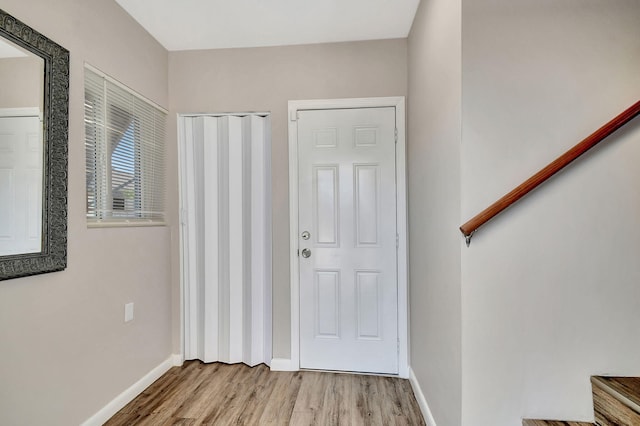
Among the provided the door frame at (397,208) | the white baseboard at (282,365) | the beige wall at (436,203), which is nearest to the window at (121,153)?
the door frame at (397,208)

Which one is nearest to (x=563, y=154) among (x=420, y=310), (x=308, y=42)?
(x=420, y=310)

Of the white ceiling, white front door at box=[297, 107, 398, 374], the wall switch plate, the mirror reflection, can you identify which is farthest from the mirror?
white front door at box=[297, 107, 398, 374]

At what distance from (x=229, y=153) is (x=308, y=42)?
1.07 meters

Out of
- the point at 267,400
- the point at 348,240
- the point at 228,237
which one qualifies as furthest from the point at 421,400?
the point at 228,237

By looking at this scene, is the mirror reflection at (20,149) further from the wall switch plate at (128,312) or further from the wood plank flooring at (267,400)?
the wood plank flooring at (267,400)

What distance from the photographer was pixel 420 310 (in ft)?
6.66

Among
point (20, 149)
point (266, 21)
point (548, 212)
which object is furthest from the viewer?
point (266, 21)

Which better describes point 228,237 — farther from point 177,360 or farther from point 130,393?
point 130,393

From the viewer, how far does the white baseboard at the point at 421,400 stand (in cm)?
173

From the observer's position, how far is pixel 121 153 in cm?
205

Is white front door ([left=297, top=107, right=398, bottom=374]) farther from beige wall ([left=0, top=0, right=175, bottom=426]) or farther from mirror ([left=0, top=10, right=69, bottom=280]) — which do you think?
mirror ([left=0, top=10, right=69, bottom=280])

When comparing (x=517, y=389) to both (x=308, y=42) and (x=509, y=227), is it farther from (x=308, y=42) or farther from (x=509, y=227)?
(x=308, y=42)

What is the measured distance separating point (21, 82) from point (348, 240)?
6.66ft

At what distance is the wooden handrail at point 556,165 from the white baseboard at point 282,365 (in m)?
1.87
